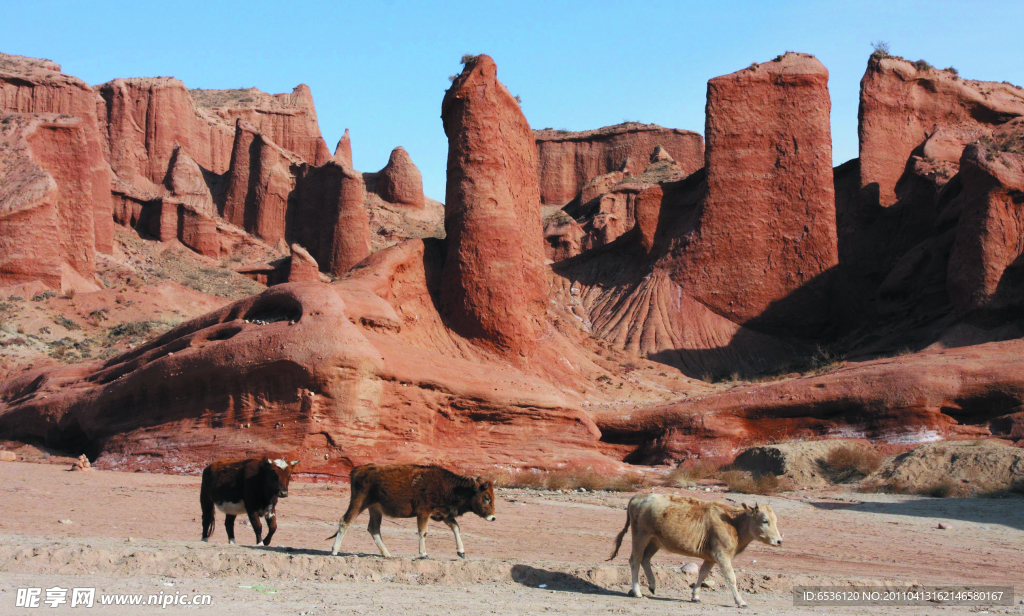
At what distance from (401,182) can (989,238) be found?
1728 inches

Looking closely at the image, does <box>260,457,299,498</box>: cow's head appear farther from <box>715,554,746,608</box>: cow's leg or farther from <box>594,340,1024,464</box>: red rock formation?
<box>594,340,1024,464</box>: red rock formation

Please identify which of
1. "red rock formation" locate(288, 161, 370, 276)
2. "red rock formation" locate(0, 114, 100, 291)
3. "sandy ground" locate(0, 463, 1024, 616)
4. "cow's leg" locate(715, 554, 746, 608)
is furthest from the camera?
"red rock formation" locate(288, 161, 370, 276)

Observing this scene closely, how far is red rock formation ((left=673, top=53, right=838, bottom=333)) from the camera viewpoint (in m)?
34.1

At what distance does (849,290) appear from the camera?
1364 inches

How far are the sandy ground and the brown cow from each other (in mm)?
393

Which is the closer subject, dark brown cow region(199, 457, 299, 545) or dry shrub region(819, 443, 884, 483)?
dark brown cow region(199, 457, 299, 545)

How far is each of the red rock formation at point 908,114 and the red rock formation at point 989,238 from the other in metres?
9.93

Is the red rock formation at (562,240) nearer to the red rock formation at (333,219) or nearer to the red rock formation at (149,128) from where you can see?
the red rock formation at (333,219)

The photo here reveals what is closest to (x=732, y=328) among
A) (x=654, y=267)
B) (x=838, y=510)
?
(x=654, y=267)

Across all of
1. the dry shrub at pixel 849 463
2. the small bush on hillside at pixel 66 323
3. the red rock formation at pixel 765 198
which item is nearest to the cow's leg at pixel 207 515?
the dry shrub at pixel 849 463

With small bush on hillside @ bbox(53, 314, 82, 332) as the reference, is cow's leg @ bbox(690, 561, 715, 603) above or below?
below

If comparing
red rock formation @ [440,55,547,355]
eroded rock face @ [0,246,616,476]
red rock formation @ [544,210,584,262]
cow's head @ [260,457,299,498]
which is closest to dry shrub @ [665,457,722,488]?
eroded rock face @ [0,246,616,476]

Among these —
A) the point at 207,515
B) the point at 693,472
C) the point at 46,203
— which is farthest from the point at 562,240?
the point at 207,515

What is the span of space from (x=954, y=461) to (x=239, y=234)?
1688 inches
